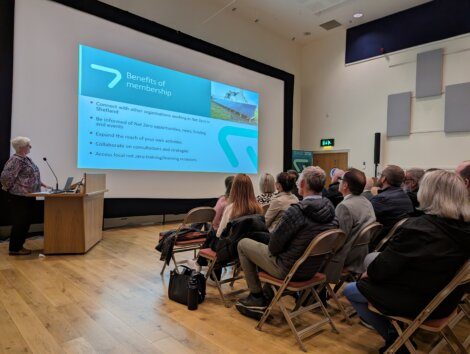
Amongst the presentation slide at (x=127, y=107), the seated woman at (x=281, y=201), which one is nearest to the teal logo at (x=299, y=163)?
the presentation slide at (x=127, y=107)

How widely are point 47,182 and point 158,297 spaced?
3.15 meters

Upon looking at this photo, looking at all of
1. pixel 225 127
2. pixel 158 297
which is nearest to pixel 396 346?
pixel 158 297

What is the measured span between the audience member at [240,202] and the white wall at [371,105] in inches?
263

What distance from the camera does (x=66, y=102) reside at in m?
5.02

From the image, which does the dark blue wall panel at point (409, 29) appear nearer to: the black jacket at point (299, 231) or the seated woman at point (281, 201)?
the seated woman at point (281, 201)

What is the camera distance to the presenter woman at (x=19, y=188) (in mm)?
3834

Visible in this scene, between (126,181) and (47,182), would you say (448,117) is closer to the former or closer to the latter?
(126,181)

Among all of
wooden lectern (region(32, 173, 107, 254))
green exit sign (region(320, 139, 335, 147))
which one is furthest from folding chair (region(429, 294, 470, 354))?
green exit sign (region(320, 139, 335, 147))

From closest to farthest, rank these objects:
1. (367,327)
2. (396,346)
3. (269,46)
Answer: (396,346)
(367,327)
(269,46)

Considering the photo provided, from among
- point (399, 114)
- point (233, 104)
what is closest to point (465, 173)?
point (233, 104)

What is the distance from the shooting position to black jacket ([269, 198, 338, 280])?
2.04m

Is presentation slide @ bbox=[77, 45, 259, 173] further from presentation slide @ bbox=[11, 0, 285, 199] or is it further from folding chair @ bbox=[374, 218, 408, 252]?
folding chair @ bbox=[374, 218, 408, 252]

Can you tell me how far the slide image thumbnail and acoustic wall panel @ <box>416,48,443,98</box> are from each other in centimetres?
396

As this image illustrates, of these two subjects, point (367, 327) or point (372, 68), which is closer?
point (367, 327)
